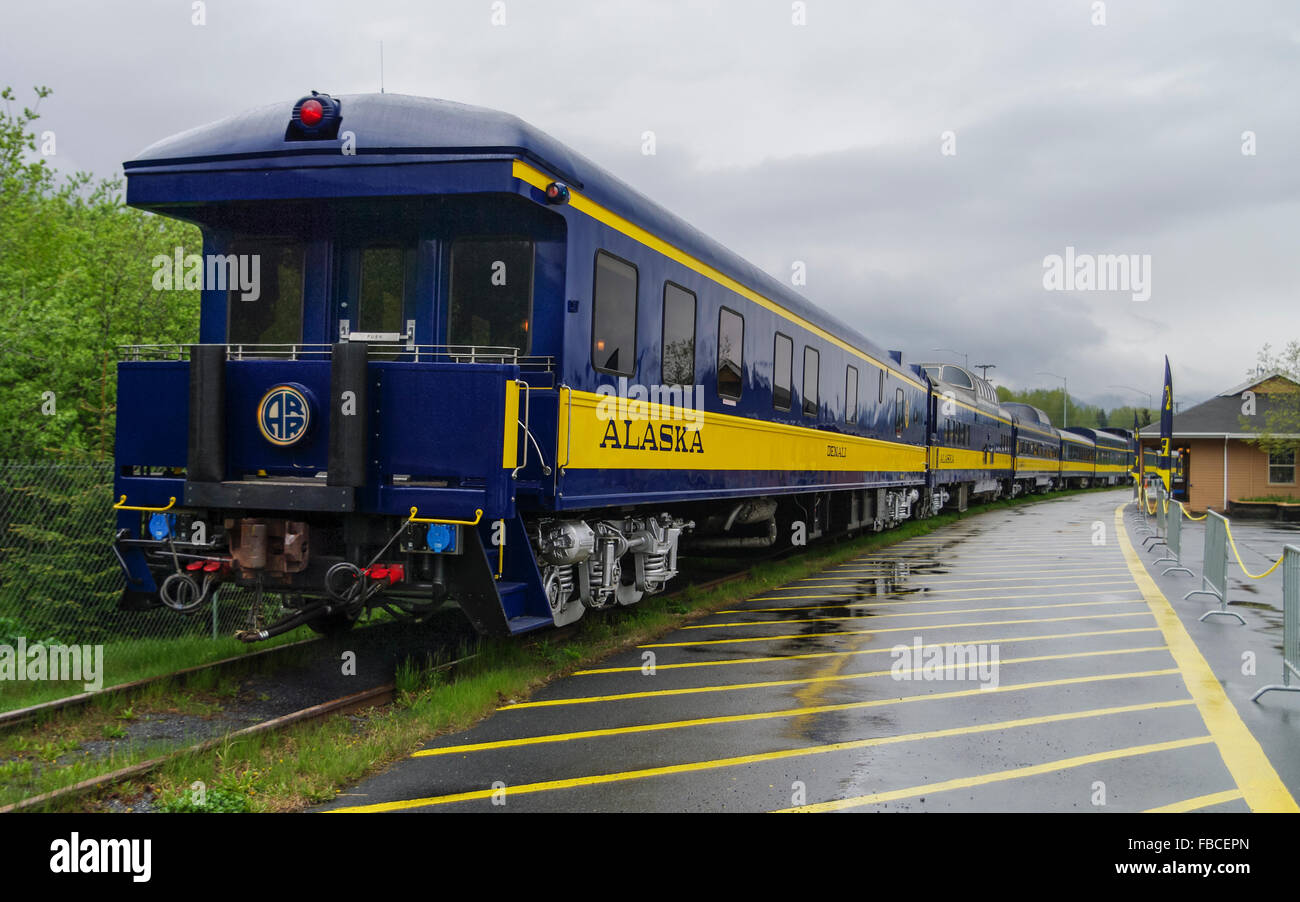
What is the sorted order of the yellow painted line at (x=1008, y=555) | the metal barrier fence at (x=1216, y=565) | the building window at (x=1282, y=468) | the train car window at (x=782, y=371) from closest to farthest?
the metal barrier fence at (x=1216, y=565)
the train car window at (x=782, y=371)
the yellow painted line at (x=1008, y=555)
the building window at (x=1282, y=468)

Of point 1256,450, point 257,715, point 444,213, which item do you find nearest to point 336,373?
point 444,213

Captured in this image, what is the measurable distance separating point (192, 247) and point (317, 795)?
1575cm

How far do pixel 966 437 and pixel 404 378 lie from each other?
992 inches

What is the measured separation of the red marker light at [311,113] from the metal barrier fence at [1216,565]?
9926mm

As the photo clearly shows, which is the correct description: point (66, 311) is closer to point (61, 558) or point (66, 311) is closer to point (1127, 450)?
point (61, 558)

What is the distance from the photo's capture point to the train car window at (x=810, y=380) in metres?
13.4

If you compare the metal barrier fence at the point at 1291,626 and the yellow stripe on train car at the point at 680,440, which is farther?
the yellow stripe on train car at the point at 680,440

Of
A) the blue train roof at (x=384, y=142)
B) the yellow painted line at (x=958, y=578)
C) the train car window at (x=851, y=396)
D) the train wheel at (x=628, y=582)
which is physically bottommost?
the yellow painted line at (x=958, y=578)

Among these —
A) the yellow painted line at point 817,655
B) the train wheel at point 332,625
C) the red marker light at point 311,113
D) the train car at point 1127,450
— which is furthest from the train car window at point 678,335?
the train car at point 1127,450

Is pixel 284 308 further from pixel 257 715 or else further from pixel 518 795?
pixel 518 795

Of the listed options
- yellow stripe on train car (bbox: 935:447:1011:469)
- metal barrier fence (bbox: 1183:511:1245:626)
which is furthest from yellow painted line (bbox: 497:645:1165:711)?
yellow stripe on train car (bbox: 935:447:1011:469)

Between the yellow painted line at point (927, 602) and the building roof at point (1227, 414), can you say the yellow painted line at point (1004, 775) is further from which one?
the building roof at point (1227, 414)

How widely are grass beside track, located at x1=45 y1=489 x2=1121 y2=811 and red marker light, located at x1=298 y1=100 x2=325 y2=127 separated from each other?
12.7ft

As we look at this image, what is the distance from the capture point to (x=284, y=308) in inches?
306
